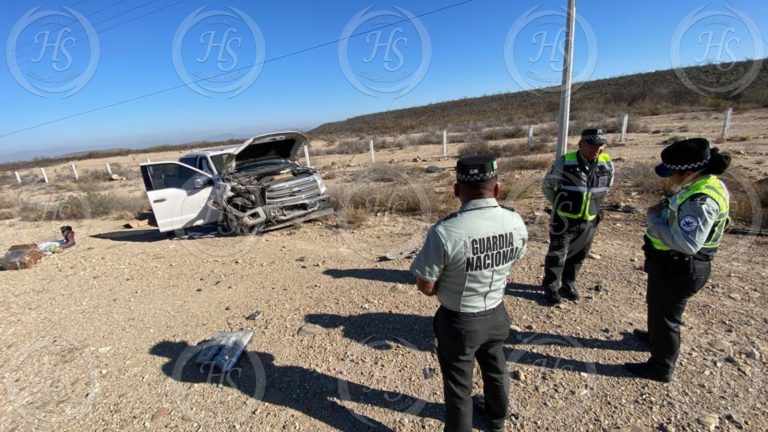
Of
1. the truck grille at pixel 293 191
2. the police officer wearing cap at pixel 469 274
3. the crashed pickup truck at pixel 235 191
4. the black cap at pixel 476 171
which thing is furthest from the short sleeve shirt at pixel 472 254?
the truck grille at pixel 293 191

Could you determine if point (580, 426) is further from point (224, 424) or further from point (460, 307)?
point (224, 424)

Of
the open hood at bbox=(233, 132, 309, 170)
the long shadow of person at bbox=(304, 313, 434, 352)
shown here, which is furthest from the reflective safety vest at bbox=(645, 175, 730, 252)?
the open hood at bbox=(233, 132, 309, 170)

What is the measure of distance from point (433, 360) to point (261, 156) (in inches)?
252

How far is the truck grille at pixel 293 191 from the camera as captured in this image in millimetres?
6957

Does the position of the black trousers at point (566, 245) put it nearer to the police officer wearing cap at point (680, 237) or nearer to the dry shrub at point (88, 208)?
the police officer wearing cap at point (680, 237)

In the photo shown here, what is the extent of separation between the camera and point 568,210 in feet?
11.5

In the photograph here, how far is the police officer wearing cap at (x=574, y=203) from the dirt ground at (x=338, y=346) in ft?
1.14

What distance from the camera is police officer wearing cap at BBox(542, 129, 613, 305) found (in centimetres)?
338

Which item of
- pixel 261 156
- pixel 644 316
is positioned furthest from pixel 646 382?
pixel 261 156

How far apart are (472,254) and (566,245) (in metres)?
2.25

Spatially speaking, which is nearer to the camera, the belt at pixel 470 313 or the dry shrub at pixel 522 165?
the belt at pixel 470 313

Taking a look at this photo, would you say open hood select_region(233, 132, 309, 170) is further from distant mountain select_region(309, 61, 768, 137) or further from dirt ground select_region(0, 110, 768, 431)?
distant mountain select_region(309, 61, 768, 137)

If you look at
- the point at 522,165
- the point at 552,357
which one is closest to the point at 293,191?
the point at 552,357

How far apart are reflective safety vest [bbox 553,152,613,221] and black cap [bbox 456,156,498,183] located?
2099 millimetres
